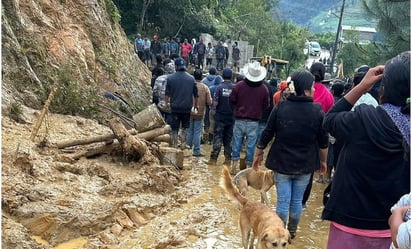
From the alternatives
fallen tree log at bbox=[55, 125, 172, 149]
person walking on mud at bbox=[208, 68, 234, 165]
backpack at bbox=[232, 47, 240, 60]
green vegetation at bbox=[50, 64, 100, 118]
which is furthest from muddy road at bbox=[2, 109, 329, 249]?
backpack at bbox=[232, 47, 240, 60]

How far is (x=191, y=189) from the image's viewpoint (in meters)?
8.02

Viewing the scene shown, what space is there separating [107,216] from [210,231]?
128 centimetres

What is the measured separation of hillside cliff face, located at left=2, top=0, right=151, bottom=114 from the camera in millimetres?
9242

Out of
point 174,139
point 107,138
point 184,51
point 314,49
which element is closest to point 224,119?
point 174,139

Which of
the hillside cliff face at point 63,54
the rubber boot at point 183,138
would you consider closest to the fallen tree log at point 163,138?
the rubber boot at point 183,138

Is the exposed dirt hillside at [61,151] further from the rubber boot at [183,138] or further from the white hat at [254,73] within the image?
the white hat at [254,73]

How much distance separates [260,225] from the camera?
16.5 ft

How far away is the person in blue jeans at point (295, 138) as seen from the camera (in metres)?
5.41

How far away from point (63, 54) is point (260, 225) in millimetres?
7419

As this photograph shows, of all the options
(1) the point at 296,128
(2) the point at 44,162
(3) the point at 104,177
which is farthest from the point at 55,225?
(1) the point at 296,128

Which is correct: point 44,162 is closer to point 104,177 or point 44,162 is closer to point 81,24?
point 104,177

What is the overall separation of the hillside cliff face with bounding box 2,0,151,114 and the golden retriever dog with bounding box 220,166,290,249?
4.41m

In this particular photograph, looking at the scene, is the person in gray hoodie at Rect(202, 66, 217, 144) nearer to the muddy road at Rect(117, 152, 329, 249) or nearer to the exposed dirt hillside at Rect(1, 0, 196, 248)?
the exposed dirt hillside at Rect(1, 0, 196, 248)

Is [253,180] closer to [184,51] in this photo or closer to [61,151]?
[61,151]
